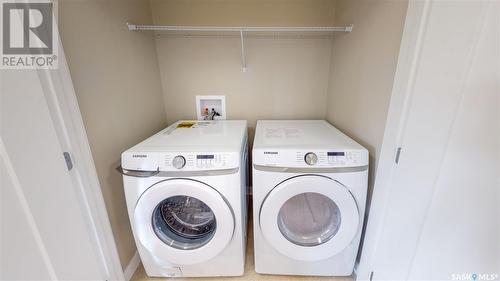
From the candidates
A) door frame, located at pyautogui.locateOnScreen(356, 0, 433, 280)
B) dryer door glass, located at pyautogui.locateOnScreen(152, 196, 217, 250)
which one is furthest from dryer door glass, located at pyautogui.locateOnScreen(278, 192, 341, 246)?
dryer door glass, located at pyautogui.locateOnScreen(152, 196, 217, 250)

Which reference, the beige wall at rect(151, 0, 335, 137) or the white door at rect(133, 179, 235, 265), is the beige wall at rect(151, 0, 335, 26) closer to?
the beige wall at rect(151, 0, 335, 137)

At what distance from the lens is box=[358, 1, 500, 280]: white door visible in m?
0.60

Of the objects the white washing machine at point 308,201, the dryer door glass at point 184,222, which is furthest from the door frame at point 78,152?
the white washing machine at point 308,201

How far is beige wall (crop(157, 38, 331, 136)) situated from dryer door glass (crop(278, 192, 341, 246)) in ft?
2.92

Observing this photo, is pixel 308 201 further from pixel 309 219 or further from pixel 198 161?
pixel 198 161

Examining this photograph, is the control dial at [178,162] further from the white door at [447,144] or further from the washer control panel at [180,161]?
the white door at [447,144]

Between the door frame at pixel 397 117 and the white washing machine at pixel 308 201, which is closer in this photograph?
the door frame at pixel 397 117

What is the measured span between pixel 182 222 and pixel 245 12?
5.59ft

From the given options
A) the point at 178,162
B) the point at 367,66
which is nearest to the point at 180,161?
the point at 178,162

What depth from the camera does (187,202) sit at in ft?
4.18

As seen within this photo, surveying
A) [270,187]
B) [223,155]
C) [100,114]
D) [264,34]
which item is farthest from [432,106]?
[100,114]

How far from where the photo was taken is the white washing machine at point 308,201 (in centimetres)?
105

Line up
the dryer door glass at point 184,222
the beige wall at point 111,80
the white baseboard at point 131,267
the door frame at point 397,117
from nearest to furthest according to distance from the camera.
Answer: the door frame at point 397,117, the beige wall at point 111,80, the dryer door glass at point 184,222, the white baseboard at point 131,267

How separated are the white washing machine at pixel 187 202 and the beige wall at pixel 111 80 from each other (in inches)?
6.5
